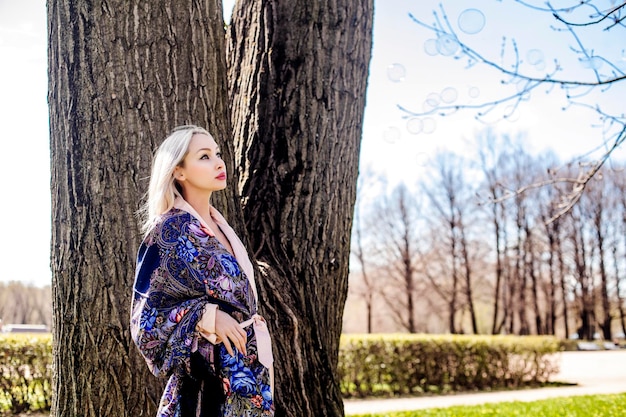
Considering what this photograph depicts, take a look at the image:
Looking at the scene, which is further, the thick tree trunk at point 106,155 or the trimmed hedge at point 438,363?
the trimmed hedge at point 438,363

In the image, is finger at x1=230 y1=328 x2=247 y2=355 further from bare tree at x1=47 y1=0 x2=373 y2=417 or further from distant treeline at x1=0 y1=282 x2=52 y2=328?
distant treeline at x1=0 y1=282 x2=52 y2=328

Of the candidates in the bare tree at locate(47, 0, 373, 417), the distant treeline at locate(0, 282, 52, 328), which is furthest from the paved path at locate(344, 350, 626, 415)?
the distant treeline at locate(0, 282, 52, 328)

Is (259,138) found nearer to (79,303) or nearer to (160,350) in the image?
(79,303)

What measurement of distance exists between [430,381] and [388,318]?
24889 millimetres

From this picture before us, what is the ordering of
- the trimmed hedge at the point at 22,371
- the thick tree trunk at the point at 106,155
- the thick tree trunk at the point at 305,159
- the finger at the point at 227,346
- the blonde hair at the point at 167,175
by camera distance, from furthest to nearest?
the trimmed hedge at the point at 22,371 < the thick tree trunk at the point at 305,159 < the thick tree trunk at the point at 106,155 < the blonde hair at the point at 167,175 < the finger at the point at 227,346

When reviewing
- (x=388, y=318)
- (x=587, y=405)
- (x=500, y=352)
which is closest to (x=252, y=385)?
(x=587, y=405)

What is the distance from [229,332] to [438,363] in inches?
447

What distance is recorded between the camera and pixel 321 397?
132 inches

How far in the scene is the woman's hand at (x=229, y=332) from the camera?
231 cm

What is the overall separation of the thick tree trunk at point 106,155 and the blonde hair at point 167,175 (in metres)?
0.41

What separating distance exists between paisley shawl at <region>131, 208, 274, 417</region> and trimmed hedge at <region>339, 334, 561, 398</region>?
9642 mm

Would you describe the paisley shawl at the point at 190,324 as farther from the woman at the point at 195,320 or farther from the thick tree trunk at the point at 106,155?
the thick tree trunk at the point at 106,155

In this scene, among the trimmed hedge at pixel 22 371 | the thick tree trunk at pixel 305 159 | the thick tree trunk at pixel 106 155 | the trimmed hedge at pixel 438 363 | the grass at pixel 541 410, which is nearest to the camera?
the thick tree trunk at pixel 106 155

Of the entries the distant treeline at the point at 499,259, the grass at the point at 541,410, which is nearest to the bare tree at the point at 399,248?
the distant treeline at the point at 499,259
